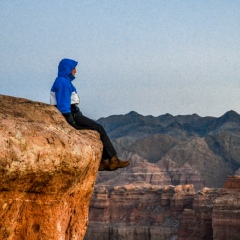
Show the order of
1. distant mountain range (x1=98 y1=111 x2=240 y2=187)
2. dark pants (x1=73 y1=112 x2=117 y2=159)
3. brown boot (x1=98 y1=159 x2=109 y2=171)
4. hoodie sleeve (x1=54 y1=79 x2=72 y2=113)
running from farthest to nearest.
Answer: distant mountain range (x1=98 y1=111 x2=240 y2=187), brown boot (x1=98 y1=159 x2=109 y2=171), dark pants (x1=73 y1=112 x2=117 y2=159), hoodie sleeve (x1=54 y1=79 x2=72 y2=113)

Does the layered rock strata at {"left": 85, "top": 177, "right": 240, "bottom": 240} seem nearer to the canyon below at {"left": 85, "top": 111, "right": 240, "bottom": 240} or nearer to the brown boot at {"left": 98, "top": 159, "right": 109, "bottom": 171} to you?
the canyon below at {"left": 85, "top": 111, "right": 240, "bottom": 240}

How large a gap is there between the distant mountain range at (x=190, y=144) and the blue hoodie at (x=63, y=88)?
3506 inches

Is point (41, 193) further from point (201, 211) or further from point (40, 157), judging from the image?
point (201, 211)

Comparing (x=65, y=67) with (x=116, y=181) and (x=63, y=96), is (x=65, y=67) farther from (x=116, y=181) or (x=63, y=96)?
(x=116, y=181)

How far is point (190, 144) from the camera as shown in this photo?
362ft

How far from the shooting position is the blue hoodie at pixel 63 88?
21.1ft

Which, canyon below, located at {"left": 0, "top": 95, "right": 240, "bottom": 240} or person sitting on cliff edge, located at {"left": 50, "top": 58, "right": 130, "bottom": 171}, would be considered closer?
canyon below, located at {"left": 0, "top": 95, "right": 240, "bottom": 240}

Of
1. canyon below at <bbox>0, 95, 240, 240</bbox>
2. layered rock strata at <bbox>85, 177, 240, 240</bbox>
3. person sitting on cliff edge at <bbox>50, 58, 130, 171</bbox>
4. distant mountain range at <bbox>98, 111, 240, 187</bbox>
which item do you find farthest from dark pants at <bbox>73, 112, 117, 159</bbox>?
distant mountain range at <bbox>98, 111, 240, 187</bbox>

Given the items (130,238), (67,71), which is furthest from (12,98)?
(130,238)

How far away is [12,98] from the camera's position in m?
5.89

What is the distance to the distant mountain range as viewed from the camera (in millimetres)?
105812

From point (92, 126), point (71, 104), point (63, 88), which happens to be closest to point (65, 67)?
point (63, 88)

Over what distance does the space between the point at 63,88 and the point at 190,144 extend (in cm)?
10500

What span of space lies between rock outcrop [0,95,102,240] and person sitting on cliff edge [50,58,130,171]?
1.20 ft
